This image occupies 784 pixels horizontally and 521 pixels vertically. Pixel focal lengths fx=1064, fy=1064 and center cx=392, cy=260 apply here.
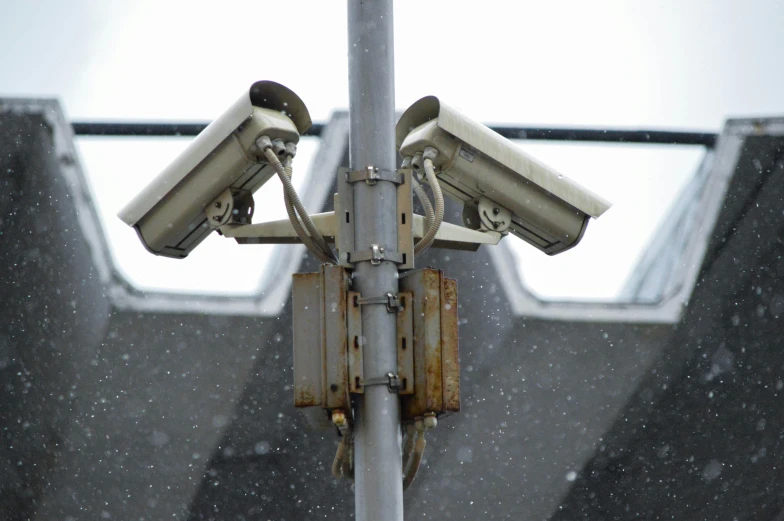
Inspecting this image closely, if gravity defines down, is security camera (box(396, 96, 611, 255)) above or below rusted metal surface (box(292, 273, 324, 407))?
above

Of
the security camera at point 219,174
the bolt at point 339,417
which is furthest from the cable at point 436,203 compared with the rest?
the bolt at point 339,417

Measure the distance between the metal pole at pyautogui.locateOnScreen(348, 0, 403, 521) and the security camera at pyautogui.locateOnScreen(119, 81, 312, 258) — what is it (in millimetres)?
226

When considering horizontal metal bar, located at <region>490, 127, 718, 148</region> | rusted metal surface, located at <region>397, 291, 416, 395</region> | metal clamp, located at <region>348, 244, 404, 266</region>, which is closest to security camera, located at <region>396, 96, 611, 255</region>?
metal clamp, located at <region>348, 244, 404, 266</region>

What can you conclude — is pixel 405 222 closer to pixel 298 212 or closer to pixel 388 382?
pixel 298 212

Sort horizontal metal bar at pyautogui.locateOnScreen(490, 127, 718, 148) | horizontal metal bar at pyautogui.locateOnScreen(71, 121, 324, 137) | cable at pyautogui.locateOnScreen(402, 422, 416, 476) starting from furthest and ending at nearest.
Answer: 1. horizontal metal bar at pyautogui.locateOnScreen(490, 127, 718, 148)
2. horizontal metal bar at pyautogui.locateOnScreen(71, 121, 324, 137)
3. cable at pyautogui.locateOnScreen(402, 422, 416, 476)

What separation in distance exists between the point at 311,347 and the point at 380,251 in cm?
27

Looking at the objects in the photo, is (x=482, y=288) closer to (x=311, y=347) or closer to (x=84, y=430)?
(x=84, y=430)

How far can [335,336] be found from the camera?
2.32 m

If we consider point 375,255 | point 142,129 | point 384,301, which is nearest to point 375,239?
point 375,255

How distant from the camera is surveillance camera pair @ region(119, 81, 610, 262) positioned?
8.46ft

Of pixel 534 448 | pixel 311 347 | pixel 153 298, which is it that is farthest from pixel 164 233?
pixel 534 448

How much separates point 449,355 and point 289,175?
1.95 feet

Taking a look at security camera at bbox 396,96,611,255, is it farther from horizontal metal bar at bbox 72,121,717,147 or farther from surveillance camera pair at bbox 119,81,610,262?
horizontal metal bar at bbox 72,121,717,147

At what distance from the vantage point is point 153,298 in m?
7.01
